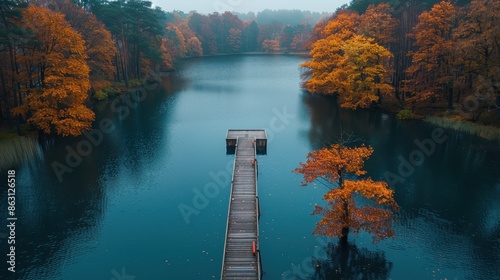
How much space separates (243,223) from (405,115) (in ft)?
132

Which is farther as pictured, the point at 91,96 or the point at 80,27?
Answer: the point at 91,96

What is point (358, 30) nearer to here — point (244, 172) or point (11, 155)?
point (244, 172)

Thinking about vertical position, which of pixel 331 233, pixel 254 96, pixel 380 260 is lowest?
pixel 380 260

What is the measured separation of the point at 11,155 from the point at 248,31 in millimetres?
153158

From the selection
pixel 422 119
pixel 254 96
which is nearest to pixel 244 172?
pixel 422 119

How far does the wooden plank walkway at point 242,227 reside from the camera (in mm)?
22094

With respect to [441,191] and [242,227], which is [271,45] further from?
[242,227]

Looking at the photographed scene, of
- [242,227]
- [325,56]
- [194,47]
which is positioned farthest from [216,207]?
[194,47]

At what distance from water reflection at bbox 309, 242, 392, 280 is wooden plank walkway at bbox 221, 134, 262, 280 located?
421 cm

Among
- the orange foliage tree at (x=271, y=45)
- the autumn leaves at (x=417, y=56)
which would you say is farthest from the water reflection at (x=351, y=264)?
the orange foliage tree at (x=271, y=45)

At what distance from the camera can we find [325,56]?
6750cm

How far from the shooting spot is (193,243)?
25891mm

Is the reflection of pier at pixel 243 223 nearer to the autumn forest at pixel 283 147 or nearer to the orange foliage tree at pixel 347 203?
the autumn forest at pixel 283 147

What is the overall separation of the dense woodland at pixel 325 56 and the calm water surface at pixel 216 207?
21.1ft
